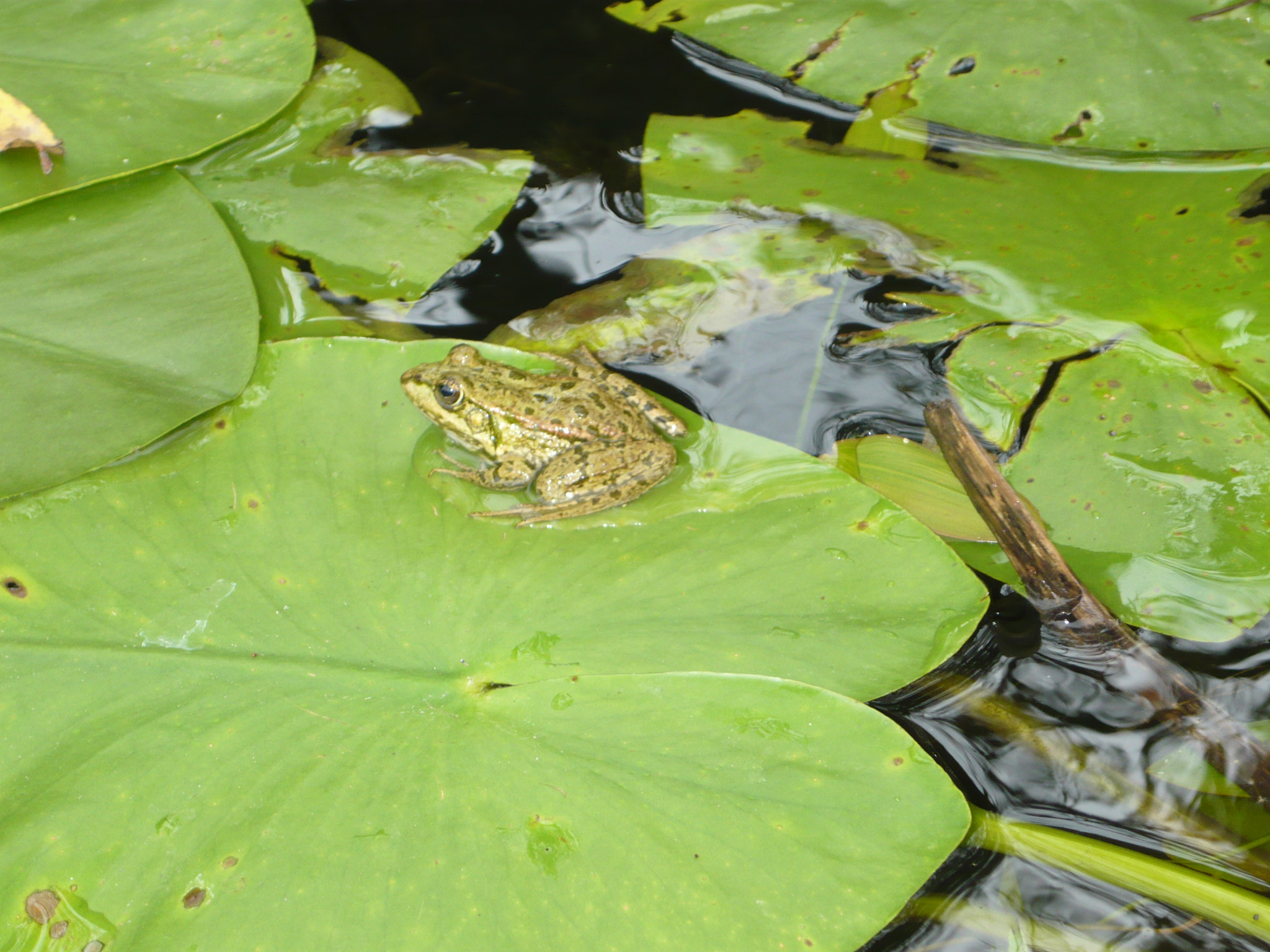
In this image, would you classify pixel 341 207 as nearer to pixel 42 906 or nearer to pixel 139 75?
pixel 139 75

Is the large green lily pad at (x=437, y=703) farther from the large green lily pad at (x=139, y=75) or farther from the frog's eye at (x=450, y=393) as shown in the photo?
the large green lily pad at (x=139, y=75)

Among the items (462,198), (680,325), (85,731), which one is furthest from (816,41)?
(85,731)

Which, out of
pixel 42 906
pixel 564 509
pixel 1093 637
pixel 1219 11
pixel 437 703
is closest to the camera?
pixel 42 906

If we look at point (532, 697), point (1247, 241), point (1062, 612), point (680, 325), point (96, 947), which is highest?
point (1247, 241)

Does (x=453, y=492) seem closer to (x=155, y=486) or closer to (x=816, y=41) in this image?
(x=155, y=486)

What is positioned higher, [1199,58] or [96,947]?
[1199,58]

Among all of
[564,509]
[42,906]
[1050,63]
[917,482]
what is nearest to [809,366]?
[917,482]

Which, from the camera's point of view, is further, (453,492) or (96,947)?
(453,492)

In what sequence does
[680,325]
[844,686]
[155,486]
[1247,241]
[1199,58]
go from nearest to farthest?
[844,686], [155,486], [1247,241], [1199,58], [680,325]
